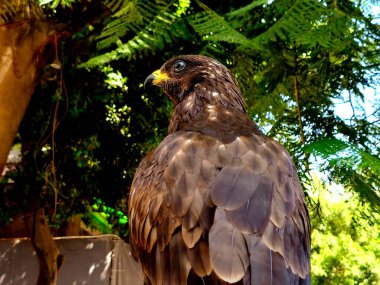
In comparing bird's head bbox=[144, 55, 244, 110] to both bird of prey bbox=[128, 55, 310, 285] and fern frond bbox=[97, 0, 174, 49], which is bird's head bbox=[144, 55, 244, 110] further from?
fern frond bbox=[97, 0, 174, 49]

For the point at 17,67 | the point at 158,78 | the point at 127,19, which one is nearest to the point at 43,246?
the point at 17,67

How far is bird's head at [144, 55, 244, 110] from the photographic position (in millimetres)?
2123

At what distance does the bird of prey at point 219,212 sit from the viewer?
53.1 inches

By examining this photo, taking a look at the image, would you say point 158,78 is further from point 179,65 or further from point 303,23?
point 303,23

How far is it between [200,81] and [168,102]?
7.51ft

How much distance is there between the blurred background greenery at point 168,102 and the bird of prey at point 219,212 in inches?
6.2

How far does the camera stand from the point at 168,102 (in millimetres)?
4457

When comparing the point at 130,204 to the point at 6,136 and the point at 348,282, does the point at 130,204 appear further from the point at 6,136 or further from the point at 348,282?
the point at 348,282

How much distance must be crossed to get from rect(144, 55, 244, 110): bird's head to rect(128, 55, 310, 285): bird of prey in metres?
0.27

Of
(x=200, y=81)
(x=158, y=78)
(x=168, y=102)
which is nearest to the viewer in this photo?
(x=200, y=81)

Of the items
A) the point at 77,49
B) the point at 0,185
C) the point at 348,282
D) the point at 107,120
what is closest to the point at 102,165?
the point at 107,120

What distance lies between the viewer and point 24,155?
5.04 m

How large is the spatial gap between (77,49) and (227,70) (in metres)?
1.67

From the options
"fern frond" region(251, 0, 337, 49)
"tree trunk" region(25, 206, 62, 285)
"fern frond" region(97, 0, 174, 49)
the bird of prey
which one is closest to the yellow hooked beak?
the bird of prey
